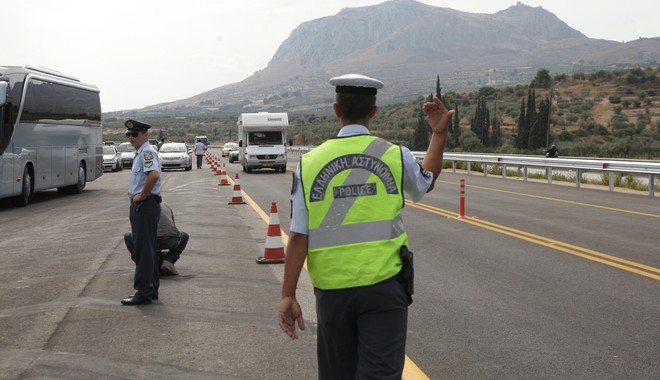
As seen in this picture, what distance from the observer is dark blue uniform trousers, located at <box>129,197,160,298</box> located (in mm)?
8250

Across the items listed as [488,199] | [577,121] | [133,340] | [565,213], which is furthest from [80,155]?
[577,121]

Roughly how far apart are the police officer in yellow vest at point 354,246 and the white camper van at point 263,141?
35906 mm

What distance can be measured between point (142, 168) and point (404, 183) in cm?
490

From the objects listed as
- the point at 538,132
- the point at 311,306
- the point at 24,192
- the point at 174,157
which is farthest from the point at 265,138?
the point at 538,132

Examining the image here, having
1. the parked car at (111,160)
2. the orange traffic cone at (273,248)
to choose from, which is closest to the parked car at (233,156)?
the parked car at (111,160)

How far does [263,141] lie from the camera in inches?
1609

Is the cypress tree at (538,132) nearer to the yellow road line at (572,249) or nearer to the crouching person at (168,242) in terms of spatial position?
the yellow road line at (572,249)

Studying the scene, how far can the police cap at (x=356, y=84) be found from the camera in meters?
3.74

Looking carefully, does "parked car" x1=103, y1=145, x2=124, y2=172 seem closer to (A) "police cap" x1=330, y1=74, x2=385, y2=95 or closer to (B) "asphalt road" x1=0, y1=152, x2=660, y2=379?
(B) "asphalt road" x1=0, y1=152, x2=660, y2=379

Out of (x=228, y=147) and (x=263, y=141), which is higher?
(x=263, y=141)

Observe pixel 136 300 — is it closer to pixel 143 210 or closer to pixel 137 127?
pixel 143 210

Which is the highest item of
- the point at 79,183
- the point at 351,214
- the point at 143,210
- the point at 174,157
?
the point at 351,214

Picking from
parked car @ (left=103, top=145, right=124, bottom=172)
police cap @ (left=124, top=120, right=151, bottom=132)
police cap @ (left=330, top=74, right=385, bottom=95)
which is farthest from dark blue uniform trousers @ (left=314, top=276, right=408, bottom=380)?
parked car @ (left=103, top=145, right=124, bottom=172)

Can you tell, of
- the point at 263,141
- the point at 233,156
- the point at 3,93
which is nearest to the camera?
the point at 3,93
